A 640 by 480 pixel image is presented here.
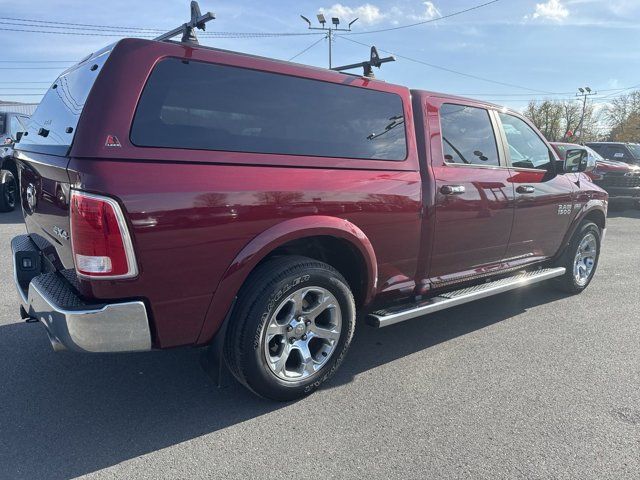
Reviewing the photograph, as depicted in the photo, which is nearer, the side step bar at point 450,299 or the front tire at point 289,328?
the front tire at point 289,328

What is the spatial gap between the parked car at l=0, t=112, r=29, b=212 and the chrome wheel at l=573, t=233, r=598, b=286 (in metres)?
9.33

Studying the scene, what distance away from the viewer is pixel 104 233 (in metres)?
2.21

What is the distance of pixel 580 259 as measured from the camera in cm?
541

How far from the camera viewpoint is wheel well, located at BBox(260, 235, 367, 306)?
10.1 feet

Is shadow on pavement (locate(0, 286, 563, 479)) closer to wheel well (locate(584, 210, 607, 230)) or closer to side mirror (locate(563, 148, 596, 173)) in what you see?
side mirror (locate(563, 148, 596, 173))

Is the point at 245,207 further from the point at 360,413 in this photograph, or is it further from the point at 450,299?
the point at 450,299

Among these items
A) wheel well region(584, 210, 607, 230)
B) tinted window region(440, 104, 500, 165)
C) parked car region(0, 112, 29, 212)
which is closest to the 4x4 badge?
tinted window region(440, 104, 500, 165)

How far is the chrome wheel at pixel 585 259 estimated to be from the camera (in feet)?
17.4

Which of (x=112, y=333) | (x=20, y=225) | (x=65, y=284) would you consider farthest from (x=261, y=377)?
(x=20, y=225)

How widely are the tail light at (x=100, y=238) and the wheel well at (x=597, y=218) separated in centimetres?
491

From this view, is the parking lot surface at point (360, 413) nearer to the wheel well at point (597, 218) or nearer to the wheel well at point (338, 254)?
the wheel well at point (338, 254)

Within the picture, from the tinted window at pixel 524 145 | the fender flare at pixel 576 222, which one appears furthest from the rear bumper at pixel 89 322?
the fender flare at pixel 576 222

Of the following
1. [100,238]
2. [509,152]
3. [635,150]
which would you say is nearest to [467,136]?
[509,152]

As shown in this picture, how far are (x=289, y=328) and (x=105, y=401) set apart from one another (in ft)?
3.92
